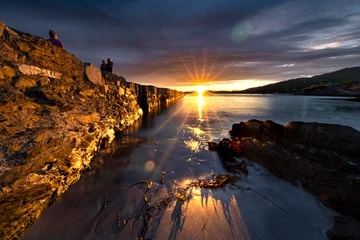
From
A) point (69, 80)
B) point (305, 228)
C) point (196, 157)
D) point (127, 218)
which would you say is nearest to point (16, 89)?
point (69, 80)

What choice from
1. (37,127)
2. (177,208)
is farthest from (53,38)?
(177,208)

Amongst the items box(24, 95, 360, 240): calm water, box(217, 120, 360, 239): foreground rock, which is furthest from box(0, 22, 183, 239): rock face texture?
box(217, 120, 360, 239): foreground rock

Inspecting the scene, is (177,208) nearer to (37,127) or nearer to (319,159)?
Result: (37,127)

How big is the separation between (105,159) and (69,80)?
3737 mm

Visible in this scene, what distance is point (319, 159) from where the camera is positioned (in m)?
6.47

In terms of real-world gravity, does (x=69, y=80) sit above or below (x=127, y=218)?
above

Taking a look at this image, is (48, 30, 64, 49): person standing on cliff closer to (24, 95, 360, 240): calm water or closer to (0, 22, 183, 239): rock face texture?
(0, 22, 183, 239): rock face texture

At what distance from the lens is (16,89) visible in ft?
16.2

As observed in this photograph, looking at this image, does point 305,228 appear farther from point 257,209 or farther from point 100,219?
point 100,219

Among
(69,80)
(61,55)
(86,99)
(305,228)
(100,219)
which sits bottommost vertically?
(305,228)

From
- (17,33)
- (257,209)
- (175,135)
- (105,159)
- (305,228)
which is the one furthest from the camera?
(175,135)

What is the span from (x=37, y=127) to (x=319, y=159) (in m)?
8.77

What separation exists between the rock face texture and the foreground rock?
594 cm

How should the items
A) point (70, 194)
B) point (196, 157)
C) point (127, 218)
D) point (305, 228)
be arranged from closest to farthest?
1. point (305, 228)
2. point (127, 218)
3. point (70, 194)
4. point (196, 157)
